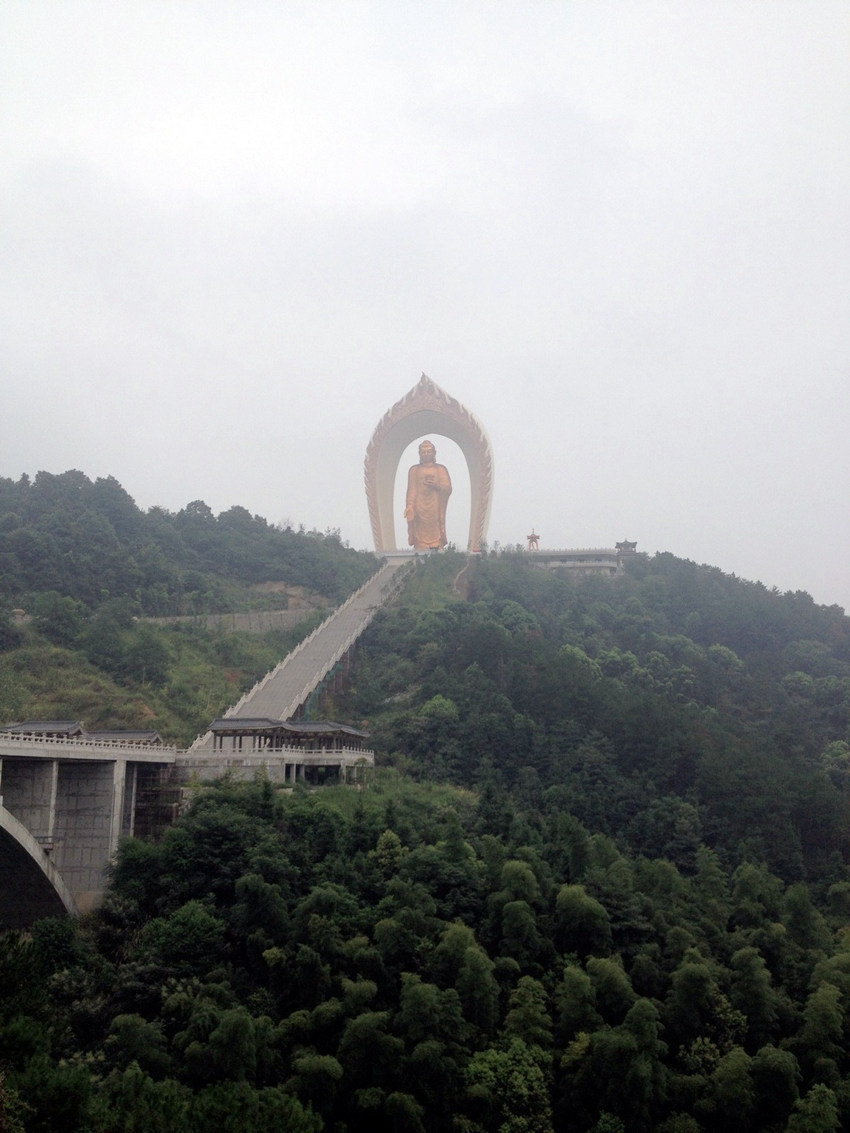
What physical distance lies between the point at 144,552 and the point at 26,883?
22824 millimetres

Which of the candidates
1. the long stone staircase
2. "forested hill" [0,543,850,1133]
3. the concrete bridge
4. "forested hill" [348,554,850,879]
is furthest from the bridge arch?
"forested hill" [348,554,850,879]

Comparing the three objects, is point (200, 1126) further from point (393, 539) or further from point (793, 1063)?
point (393, 539)

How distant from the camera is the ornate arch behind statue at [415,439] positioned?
42844 millimetres

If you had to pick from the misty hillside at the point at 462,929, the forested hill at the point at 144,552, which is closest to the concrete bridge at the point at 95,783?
the misty hillside at the point at 462,929

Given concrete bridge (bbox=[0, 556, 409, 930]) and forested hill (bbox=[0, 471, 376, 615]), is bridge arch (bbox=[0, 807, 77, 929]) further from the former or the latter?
forested hill (bbox=[0, 471, 376, 615])

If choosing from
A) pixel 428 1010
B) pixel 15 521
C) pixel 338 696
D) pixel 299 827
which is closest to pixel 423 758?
pixel 338 696

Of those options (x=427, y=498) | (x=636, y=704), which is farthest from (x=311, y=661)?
(x=427, y=498)

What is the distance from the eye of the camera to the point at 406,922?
1600cm

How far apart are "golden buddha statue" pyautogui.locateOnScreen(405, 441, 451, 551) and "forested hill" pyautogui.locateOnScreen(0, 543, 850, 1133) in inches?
774

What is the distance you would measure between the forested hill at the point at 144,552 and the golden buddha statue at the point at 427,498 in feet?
7.73

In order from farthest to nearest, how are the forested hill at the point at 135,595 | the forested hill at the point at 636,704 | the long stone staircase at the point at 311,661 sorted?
the forested hill at the point at 135,595, the long stone staircase at the point at 311,661, the forested hill at the point at 636,704

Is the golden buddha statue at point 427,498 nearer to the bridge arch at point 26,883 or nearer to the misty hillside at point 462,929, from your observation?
the misty hillside at point 462,929

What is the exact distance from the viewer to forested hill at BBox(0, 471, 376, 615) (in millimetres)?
35250

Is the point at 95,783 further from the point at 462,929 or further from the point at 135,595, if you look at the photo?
the point at 135,595
